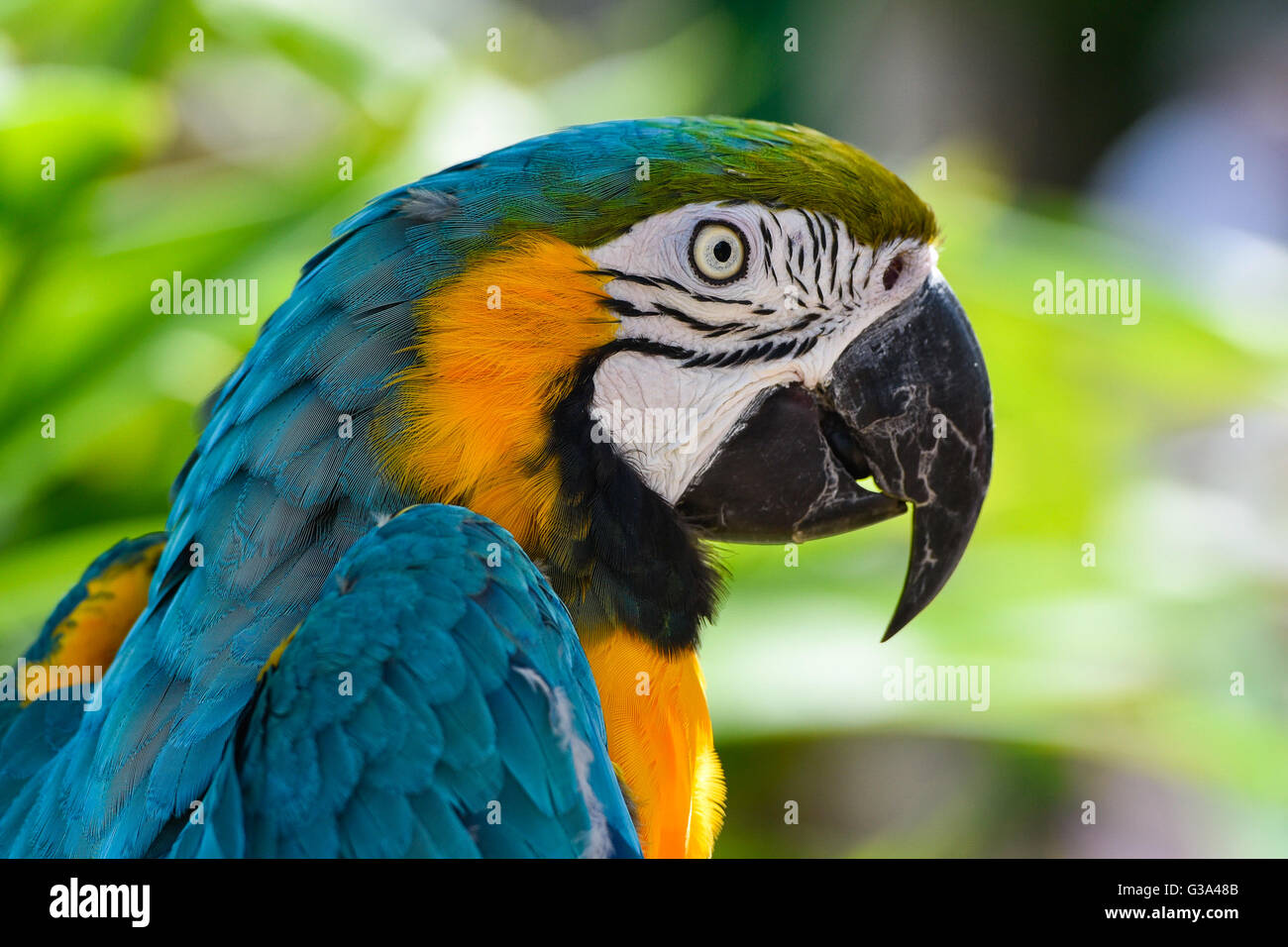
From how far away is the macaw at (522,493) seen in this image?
83cm

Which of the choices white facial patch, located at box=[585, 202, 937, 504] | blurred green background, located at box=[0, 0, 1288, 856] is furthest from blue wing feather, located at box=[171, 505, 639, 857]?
blurred green background, located at box=[0, 0, 1288, 856]

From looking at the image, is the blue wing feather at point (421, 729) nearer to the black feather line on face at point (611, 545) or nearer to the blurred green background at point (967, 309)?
the black feather line on face at point (611, 545)

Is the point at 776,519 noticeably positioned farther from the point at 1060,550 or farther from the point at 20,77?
the point at 20,77

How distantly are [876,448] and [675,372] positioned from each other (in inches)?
8.6

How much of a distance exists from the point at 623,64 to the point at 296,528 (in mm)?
2546

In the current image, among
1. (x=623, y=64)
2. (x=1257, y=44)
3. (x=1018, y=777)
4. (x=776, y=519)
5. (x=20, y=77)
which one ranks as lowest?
(x=1018, y=777)

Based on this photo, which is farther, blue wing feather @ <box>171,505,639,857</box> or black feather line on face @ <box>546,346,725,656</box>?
black feather line on face @ <box>546,346,725,656</box>

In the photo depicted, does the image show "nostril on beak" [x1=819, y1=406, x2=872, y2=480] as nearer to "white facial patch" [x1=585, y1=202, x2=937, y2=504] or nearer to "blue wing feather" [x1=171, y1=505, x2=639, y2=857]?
"white facial patch" [x1=585, y1=202, x2=937, y2=504]

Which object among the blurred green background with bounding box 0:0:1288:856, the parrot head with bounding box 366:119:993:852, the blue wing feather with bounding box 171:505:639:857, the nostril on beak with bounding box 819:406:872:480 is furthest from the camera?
the blurred green background with bounding box 0:0:1288:856

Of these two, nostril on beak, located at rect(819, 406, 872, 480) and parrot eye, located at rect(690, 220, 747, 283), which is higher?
parrot eye, located at rect(690, 220, 747, 283)

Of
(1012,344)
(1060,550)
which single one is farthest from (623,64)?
(1060,550)

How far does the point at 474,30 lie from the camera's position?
3.71 meters

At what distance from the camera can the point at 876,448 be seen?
1080 millimetres

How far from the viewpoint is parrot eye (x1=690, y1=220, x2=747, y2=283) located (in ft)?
3.35
